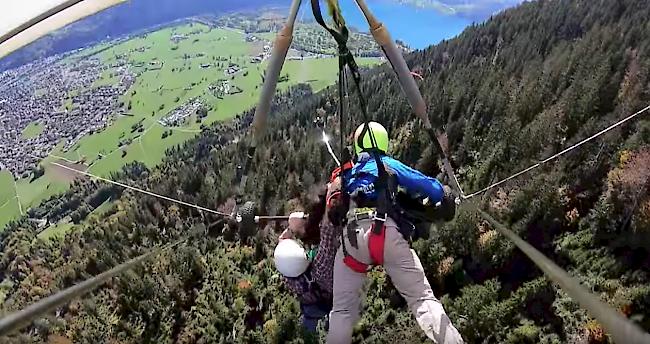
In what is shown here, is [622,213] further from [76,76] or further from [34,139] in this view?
[76,76]

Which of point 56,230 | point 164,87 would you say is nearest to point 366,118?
point 56,230

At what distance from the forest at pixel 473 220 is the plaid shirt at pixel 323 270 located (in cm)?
74

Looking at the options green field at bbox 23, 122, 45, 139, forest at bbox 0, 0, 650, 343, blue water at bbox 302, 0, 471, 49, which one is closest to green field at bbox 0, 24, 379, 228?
green field at bbox 23, 122, 45, 139

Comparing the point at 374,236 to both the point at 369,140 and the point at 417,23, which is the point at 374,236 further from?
the point at 417,23

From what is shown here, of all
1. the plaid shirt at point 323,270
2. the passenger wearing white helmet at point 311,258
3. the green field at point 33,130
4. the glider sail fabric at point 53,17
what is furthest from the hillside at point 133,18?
the plaid shirt at point 323,270

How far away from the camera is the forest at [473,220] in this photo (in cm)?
960

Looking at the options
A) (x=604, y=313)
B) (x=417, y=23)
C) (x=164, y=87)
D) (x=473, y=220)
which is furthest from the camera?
(x=417, y=23)

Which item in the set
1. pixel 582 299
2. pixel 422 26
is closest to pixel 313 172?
pixel 582 299

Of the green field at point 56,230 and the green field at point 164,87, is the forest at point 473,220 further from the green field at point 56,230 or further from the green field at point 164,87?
the green field at point 164,87

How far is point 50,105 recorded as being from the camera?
241 feet

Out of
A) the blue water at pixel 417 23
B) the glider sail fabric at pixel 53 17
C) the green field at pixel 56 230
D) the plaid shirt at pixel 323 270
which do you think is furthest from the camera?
the blue water at pixel 417 23

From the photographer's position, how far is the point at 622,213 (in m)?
9.90

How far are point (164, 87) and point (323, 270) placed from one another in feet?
258

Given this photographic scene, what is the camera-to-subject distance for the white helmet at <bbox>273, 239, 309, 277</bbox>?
3395 millimetres
